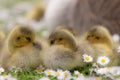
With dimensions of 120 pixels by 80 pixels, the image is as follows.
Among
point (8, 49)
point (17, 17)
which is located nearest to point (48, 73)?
point (8, 49)

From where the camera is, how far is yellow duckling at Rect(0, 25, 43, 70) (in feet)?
7.72

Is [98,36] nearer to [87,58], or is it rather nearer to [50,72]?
[87,58]

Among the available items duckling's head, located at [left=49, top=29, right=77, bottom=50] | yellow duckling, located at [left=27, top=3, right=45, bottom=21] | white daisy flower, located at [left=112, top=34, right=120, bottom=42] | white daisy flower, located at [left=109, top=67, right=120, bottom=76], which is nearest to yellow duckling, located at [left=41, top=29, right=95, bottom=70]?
duckling's head, located at [left=49, top=29, right=77, bottom=50]

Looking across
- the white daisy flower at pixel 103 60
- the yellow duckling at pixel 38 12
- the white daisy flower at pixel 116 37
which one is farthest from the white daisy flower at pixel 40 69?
the yellow duckling at pixel 38 12

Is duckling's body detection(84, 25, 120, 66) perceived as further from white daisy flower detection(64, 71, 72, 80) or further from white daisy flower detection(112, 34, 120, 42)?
white daisy flower detection(112, 34, 120, 42)

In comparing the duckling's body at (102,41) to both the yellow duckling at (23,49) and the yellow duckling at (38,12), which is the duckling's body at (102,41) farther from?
the yellow duckling at (38,12)

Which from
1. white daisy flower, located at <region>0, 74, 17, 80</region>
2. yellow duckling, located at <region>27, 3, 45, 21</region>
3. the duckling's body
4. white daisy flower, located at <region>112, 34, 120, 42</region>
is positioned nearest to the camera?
white daisy flower, located at <region>0, 74, 17, 80</region>

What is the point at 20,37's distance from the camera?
7.79ft

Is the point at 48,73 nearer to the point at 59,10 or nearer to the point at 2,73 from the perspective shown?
the point at 2,73

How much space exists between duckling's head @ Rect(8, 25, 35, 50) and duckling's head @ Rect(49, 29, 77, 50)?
0.35 feet

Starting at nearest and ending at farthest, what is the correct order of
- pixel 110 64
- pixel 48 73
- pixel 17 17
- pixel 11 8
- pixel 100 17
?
pixel 48 73 < pixel 110 64 < pixel 100 17 < pixel 17 17 < pixel 11 8

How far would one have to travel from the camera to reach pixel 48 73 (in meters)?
2.28

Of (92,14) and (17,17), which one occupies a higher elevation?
(17,17)

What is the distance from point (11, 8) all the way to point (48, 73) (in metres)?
3.69
